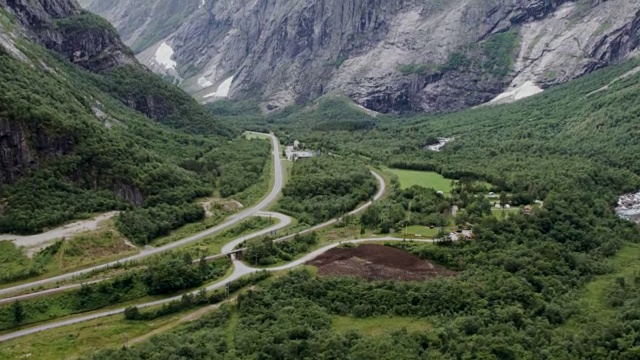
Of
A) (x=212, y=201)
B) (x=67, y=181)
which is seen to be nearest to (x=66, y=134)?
(x=67, y=181)

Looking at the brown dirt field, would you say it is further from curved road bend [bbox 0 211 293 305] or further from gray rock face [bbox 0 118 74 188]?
gray rock face [bbox 0 118 74 188]

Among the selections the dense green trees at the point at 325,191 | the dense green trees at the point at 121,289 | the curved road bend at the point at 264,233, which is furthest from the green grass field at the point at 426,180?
the dense green trees at the point at 121,289

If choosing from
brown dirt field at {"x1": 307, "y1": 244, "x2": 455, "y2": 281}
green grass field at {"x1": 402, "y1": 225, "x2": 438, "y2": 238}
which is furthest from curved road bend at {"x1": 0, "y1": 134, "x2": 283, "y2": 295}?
green grass field at {"x1": 402, "y1": 225, "x2": 438, "y2": 238}

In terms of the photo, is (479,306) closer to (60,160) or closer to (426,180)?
(60,160)

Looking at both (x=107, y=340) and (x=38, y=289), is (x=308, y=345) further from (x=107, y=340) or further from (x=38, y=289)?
(x=38, y=289)

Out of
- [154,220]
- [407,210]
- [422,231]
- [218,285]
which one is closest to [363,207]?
[407,210]

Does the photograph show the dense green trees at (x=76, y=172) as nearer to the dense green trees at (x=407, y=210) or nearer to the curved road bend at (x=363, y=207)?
the curved road bend at (x=363, y=207)
